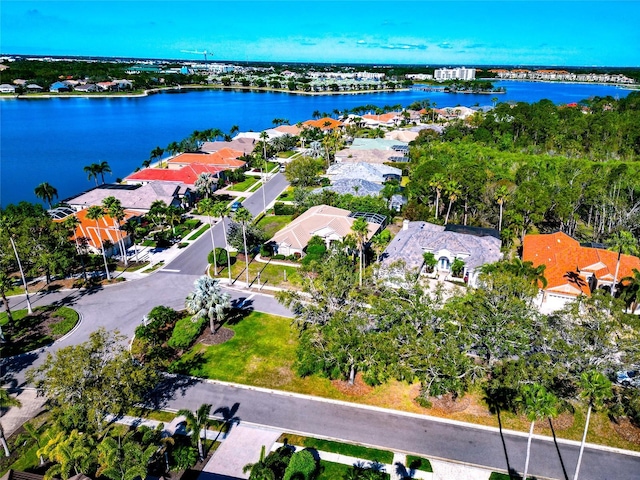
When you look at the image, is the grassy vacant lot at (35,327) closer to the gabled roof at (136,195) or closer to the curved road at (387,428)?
the curved road at (387,428)

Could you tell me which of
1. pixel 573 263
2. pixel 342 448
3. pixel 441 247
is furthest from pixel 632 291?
pixel 342 448

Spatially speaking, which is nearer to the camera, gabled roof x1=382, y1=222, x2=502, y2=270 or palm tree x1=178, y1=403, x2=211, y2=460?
palm tree x1=178, y1=403, x2=211, y2=460

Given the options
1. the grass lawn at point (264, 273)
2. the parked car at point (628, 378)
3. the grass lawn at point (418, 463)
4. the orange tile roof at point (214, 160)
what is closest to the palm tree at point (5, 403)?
the grass lawn at point (418, 463)

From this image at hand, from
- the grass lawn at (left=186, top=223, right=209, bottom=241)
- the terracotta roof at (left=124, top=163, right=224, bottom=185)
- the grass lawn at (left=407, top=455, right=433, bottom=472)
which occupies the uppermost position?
the terracotta roof at (left=124, top=163, right=224, bottom=185)

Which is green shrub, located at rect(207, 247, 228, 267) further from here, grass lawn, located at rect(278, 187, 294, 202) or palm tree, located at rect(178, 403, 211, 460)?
palm tree, located at rect(178, 403, 211, 460)

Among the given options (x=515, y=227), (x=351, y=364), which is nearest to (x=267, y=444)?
(x=351, y=364)

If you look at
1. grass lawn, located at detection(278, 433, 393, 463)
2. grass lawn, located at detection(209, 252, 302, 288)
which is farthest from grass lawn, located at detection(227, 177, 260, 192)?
grass lawn, located at detection(278, 433, 393, 463)

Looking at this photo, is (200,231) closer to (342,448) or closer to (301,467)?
(342,448)
